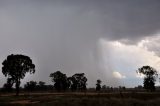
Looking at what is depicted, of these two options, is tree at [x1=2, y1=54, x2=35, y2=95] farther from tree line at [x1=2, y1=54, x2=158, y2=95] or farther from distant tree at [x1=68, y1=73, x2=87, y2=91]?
distant tree at [x1=68, y1=73, x2=87, y2=91]

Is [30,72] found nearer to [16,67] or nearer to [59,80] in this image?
[16,67]

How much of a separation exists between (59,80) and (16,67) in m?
61.7

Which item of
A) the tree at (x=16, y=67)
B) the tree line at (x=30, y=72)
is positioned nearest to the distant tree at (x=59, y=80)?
the tree line at (x=30, y=72)

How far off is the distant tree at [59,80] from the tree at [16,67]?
57.9 meters

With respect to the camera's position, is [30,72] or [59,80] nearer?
[30,72]

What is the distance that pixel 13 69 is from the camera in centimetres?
9381

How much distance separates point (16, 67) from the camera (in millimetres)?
94062

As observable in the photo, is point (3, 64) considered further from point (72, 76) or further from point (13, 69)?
point (72, 76)

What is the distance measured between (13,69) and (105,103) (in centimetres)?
6283

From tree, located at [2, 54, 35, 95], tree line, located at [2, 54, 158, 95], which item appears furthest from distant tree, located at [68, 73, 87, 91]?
tree, located at [2, 54, 35, 95]

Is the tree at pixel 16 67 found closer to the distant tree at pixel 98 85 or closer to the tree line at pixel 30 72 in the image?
the tree line at pixel 30 72

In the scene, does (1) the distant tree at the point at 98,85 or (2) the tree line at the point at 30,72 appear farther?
(1) the distant tree at the point at 98,85

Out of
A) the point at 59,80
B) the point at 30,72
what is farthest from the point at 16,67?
the point at 59,80

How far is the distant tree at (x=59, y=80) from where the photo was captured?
153m
